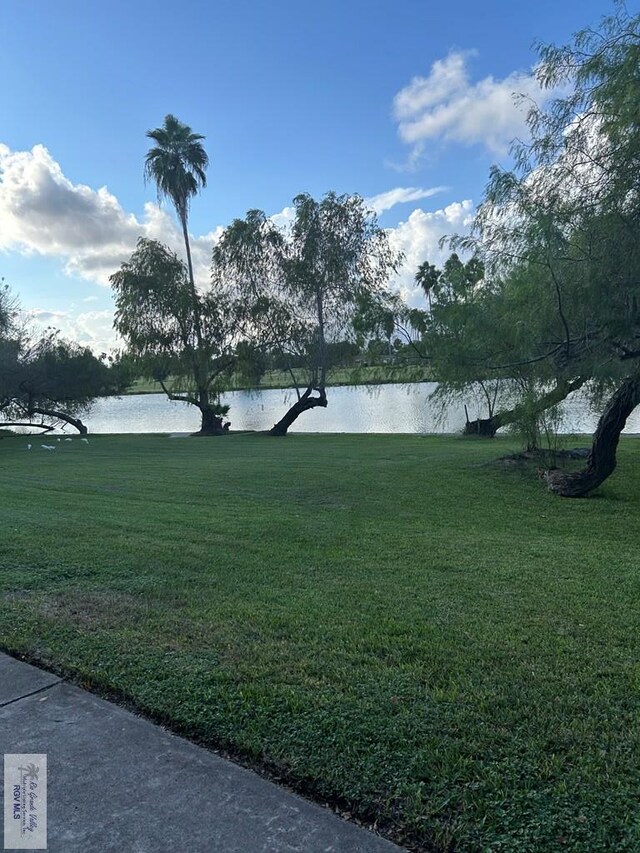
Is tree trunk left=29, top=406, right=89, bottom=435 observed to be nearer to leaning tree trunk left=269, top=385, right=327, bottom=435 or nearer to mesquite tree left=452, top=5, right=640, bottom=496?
leaning tree trunk left=269, top=385, right=327, bottom=435

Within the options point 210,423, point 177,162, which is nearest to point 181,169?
point 177,162

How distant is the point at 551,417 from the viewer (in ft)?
35.1

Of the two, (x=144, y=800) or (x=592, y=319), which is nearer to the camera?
(x=144, y=800)

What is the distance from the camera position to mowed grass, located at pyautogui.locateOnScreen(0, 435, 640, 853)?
2074 mm

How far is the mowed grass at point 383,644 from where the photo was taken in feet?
6.81

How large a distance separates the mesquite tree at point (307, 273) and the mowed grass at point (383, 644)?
17107 millimetres

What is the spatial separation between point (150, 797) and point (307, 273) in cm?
2270

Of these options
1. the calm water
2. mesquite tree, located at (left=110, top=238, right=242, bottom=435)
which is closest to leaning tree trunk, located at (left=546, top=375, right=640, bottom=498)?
the calm water

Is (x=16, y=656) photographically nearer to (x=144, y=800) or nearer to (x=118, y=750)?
(x=118, y=750)

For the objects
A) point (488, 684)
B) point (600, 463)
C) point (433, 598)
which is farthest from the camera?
point (600, 463)

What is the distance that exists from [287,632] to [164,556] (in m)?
2.13

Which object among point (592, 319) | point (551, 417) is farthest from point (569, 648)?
point (551, 417)

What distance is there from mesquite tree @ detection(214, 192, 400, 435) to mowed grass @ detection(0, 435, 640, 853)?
17.1 m

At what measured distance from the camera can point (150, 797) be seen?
204 cm
